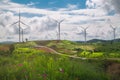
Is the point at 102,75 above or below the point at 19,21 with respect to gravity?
below

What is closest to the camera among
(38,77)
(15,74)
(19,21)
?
(38,77)

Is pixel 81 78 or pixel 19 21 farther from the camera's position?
pixel 19 21

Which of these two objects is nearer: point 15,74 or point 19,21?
Answer: point 15,74

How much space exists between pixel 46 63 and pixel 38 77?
3.04m

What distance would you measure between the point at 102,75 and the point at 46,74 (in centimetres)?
401

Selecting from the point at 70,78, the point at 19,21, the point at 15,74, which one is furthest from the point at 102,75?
the point at 19,21

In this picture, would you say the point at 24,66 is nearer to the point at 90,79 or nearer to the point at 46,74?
the point at 46,74

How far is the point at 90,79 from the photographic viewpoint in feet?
54.3

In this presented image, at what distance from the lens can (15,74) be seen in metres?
15.9

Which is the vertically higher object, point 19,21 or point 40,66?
point 19,21

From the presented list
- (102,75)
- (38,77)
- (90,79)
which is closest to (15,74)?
(38,77)

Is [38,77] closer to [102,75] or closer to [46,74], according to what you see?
[46,74]

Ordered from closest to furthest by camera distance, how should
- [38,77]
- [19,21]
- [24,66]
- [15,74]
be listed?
[38,77]
[15,74]
[24,66]
[19,21]

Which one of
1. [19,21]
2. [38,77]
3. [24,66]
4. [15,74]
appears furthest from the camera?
[19,21]
